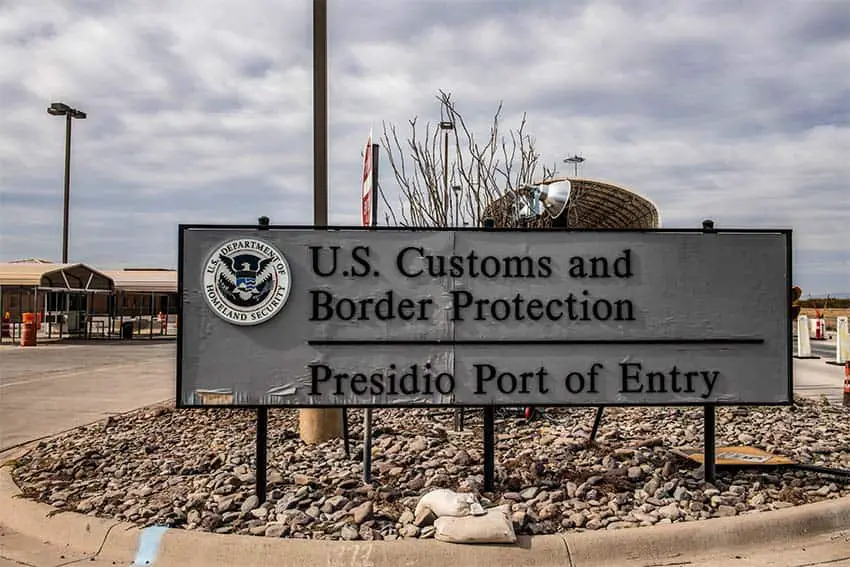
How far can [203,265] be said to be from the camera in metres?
5.30

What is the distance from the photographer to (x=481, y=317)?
5430mm

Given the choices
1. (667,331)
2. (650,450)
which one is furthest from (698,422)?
(667,331)

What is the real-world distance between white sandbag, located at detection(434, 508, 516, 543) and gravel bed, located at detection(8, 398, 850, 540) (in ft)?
0.73

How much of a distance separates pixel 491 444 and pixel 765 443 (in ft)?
10.6

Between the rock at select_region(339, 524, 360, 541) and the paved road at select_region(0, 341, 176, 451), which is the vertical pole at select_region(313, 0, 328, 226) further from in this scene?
the paved road at select_region(0, 341, 176, 451)

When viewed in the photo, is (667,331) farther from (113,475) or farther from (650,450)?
(113,475)

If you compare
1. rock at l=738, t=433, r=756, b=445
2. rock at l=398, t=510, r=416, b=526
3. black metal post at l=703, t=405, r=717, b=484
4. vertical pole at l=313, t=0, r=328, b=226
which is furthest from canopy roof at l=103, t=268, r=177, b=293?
black metal post at l=703, t=405, r=717, b=484

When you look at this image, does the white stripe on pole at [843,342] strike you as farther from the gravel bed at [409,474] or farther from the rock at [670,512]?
the rock at [670,512]

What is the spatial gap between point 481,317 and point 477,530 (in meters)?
1.52

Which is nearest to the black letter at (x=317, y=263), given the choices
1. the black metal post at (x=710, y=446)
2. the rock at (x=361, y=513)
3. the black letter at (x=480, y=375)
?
the black letter at (x=480, y=375)

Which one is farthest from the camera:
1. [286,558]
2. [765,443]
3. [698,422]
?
[698,422]

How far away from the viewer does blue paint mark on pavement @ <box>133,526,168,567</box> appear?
14.7 feet

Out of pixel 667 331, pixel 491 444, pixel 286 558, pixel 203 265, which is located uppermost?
pixel 203 265

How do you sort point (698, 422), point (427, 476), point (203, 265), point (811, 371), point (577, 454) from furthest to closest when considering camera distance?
point (811, 371), point (698, 422), point (577, 454), point (427, 476), point (203, 265)
